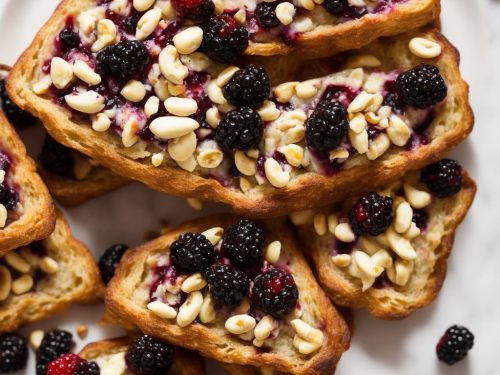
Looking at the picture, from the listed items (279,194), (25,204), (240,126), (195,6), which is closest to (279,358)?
(279,194)

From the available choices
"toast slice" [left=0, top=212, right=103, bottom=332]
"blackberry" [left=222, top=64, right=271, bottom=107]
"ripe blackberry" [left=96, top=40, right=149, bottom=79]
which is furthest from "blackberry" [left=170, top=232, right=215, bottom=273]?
"ripe blackberry" [left=96, top=40, right=149, bottom=79]

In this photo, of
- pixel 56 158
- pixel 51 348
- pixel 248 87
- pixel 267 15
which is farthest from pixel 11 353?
pixel 267 15

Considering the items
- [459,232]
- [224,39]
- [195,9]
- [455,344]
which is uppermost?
[195,9]

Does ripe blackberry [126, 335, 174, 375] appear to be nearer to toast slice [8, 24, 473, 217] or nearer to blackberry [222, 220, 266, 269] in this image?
blackberry [222, 220, 266, 269]

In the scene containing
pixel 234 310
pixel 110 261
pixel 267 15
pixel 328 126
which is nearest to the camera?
pixel 328 126

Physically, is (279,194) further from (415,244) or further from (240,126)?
(415,244)

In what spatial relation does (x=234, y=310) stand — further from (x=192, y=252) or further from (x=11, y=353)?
(x=11, y=353)

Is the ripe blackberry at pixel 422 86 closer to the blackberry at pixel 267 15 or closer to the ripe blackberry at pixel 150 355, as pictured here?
the blackberry at pixel 267 15
